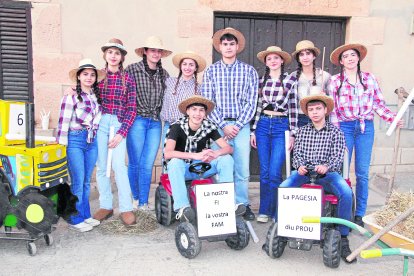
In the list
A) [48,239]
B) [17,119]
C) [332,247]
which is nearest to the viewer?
[332,247]

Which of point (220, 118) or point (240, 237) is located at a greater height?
point (220, 118)

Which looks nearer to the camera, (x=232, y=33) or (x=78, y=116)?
(x=78, y=116)

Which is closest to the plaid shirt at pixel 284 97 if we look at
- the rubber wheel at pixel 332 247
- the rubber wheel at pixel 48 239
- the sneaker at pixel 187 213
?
the rubber wheel at pixel 332 247

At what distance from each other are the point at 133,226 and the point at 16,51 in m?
3.20

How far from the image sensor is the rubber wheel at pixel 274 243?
11.6ft

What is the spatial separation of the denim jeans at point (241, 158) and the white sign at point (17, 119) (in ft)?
6.36

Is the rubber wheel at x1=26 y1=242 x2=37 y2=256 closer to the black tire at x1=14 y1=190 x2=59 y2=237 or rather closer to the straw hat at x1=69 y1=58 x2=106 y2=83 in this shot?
A: the black tire at x1=14 y1=190 x2=59 y2=237

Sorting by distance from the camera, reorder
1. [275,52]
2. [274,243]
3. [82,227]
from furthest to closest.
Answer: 1. [275,52]
2. [82,227]
3. [274,243]

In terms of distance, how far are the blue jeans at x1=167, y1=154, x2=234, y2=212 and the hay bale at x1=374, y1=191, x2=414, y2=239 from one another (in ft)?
4.97

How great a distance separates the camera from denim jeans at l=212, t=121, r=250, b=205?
4477 mm

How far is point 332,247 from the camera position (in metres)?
3.37

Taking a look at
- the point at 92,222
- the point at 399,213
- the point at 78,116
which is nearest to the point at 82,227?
the point at 92,222

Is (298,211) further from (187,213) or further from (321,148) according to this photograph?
(187,213)

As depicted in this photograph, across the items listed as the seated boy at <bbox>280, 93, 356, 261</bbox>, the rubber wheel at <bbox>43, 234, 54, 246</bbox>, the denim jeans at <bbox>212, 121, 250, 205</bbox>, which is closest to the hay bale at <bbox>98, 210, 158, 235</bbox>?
the rubber wheel at <bbox>43, 234, 54, 246</bbox>
